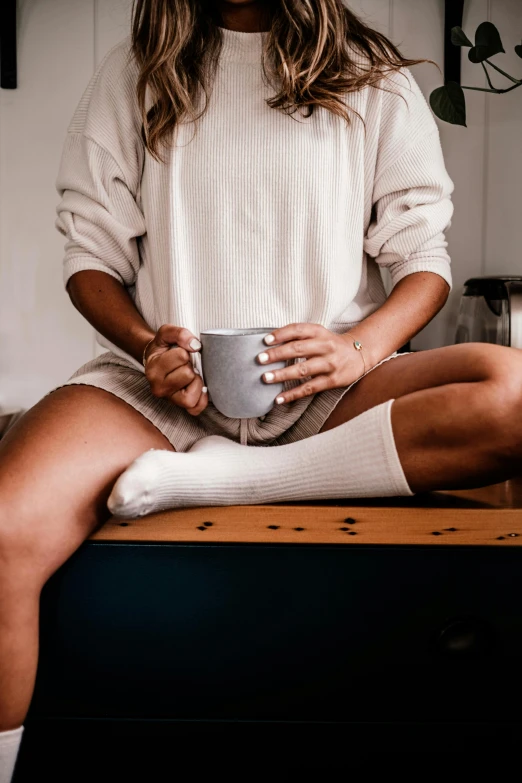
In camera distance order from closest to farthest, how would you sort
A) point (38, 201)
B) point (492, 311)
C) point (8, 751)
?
point (8, 751)
point (492, 311)
point (38, 201)

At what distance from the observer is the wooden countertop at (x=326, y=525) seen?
2.35 feet

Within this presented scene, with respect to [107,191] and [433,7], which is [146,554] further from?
[433,7]

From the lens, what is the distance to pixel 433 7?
147 cm

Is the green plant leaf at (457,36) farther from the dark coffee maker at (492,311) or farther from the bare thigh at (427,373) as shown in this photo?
the bare thigh at (427,373)

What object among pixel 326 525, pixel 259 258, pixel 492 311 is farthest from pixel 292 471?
pixel 492 311

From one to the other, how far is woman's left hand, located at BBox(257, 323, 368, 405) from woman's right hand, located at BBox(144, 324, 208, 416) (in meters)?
0.08

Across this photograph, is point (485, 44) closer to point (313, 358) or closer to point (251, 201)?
point (251, 201)

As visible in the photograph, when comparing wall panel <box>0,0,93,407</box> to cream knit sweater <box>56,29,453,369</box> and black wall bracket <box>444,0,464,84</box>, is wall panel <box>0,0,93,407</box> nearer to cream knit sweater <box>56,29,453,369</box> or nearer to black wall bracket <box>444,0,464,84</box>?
cream knit sweater <box>56,29,453,369</box>

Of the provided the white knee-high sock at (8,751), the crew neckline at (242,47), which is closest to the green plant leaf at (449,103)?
the crew neckline at (242,47)

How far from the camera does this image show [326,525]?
72 centimetres

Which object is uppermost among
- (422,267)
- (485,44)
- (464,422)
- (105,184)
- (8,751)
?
(485,44)

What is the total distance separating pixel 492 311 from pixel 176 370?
0.83 m

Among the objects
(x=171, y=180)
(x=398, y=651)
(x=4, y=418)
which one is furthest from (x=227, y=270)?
(x=4, y=418)

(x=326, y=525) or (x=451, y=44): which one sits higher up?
(x=451, y=44)
